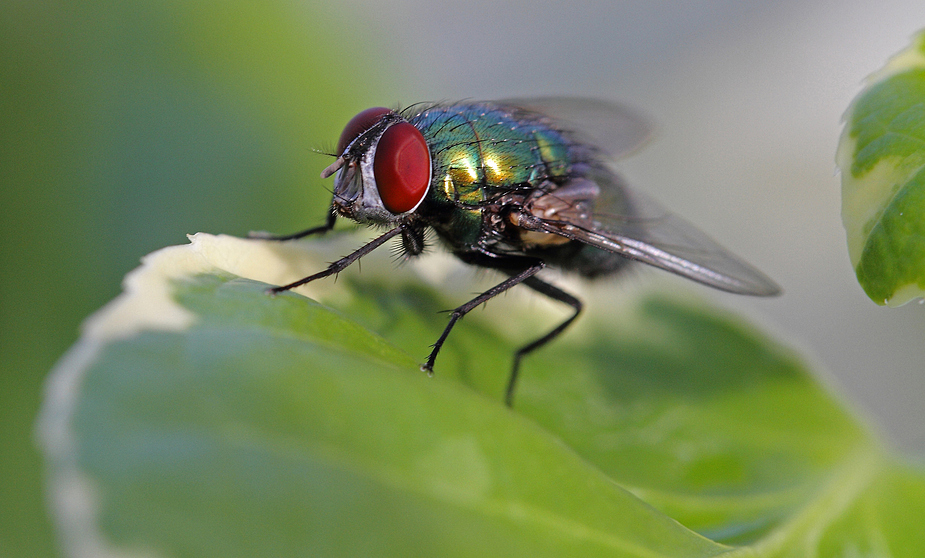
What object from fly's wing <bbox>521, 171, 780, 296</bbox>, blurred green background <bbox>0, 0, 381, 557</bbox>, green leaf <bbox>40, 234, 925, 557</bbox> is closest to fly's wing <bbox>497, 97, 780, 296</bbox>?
fly's wing <bbox>521, 171, 780, 296</bbox>

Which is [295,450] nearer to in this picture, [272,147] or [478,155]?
[478,155]

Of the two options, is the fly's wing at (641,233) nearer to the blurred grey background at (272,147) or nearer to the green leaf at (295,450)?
the blurred grey background at (272,147)

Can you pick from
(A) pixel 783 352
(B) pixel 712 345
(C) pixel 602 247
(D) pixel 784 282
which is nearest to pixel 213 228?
(C) pixel 602 247

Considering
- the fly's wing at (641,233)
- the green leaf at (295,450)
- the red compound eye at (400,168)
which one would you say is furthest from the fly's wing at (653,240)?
the green leaf at (295,450)

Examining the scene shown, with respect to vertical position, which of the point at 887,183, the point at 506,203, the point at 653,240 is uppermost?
the point at 887,183

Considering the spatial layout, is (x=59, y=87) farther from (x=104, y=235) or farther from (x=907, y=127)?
(x=907, y=127)

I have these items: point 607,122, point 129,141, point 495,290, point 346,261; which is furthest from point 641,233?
point 129,141
